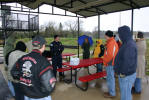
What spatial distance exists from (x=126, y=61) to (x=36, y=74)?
4.70 feet

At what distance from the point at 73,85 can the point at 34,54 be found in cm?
290

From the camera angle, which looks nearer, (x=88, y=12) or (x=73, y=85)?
(x=73, y=85)

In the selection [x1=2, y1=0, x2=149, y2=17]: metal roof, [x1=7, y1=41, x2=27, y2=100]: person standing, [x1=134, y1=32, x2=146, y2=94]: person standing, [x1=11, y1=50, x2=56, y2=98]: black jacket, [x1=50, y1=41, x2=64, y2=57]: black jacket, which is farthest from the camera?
[x1=2, y1=0, x2=149, y2=17]: metal roof

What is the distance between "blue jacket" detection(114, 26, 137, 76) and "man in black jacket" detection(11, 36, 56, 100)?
4.11ft

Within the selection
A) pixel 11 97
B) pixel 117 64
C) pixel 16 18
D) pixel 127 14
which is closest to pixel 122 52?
pixel 117 64

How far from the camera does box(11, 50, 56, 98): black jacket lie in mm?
1391

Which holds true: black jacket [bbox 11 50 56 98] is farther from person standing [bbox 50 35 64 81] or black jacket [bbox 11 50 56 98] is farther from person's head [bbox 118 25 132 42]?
person standing [bbox 50 35 64 81]

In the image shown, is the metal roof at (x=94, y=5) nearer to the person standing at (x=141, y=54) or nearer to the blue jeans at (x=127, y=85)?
the person standing at (x=141, y=54)

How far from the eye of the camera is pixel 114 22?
620 centimetres

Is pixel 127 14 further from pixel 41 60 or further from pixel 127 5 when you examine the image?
pixel 41 60

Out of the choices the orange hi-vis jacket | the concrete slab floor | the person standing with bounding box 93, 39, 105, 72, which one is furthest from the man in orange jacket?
the person standing with bounding box 93, 39, 105, 72

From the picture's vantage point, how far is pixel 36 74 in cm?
140

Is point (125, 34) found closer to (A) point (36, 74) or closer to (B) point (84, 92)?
(A) point (36, 74)

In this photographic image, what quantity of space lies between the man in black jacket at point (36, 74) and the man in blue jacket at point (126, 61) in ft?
4.13
